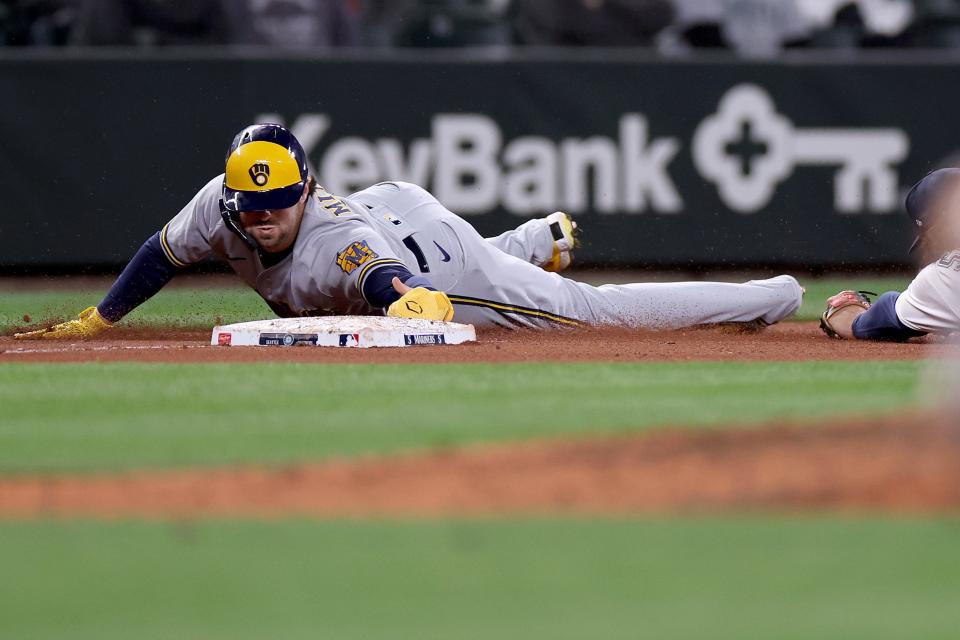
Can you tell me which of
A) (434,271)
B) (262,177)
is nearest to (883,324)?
(434,271)

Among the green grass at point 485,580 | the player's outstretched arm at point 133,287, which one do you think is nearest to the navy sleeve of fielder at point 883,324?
the player's outstretched arm at point 133,287

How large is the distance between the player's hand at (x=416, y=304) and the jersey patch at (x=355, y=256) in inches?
6.4

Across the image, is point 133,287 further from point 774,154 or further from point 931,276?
point 774,154

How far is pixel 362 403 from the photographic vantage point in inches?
192

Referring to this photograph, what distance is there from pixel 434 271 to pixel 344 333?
0.77m

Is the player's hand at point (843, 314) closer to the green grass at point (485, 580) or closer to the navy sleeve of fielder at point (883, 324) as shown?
the navy sleeve of fielder at point (883, 324)

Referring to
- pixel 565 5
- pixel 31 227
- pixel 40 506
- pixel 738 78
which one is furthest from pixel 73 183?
pixel 40 506

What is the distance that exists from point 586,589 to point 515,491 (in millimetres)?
795

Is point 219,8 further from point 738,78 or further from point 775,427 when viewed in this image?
point 775,427

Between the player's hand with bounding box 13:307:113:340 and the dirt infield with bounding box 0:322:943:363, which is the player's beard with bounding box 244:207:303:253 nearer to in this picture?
the dirt infield with bounding box 0:322:943:363

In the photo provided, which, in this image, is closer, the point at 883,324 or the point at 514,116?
the point at 883,324

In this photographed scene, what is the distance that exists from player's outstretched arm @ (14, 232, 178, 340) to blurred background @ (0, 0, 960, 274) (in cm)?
369

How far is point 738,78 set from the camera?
37.3 feet

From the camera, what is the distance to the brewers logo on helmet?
6.46 metres
